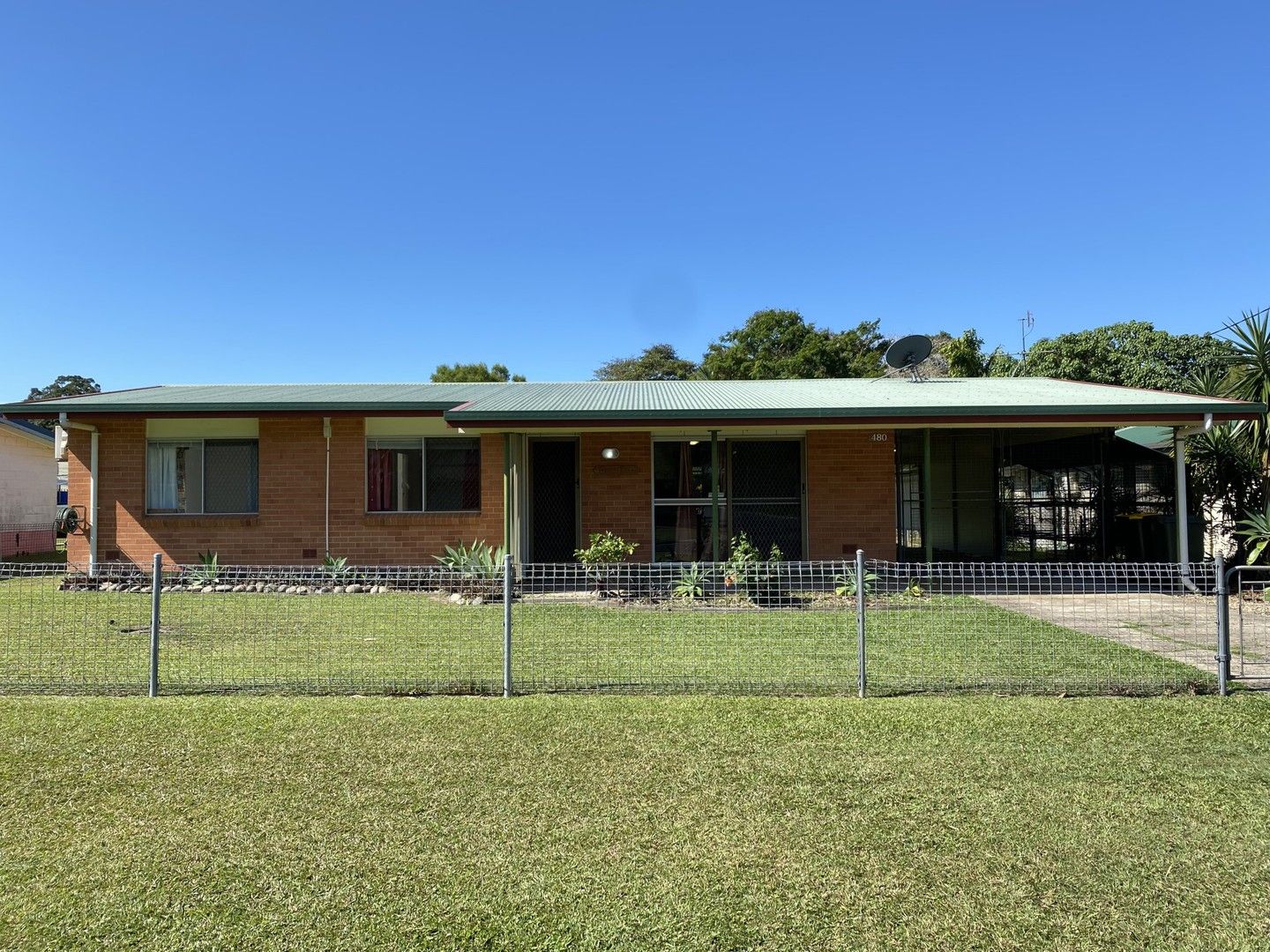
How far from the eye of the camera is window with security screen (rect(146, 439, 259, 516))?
13617 millimetres

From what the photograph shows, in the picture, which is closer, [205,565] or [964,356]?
[205,565]

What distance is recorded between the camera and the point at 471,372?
4825 centimetres

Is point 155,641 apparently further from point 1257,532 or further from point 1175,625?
point 1257,532

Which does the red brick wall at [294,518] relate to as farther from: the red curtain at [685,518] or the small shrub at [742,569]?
the small shrub at [742,569]

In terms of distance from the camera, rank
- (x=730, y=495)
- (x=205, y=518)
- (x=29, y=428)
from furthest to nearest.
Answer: (x=29, y=428) → (x=205, y=518) → (x=730, y=495)

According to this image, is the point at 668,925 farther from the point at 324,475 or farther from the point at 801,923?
the point at 324,475

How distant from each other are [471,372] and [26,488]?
1075 inches

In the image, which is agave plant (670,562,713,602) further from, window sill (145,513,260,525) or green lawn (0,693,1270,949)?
window sill (145,513,260,525)

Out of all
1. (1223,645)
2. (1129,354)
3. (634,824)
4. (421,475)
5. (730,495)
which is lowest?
(634,824)

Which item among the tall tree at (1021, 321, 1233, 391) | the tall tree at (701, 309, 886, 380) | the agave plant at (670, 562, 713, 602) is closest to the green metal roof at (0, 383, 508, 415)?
the agave plant at (670, 562, 713, 602)

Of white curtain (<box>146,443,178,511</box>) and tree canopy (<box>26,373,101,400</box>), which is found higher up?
tree canopy (<box>26,373,101,400</box>)

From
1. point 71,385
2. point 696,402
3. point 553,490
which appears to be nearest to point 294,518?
point 553,490

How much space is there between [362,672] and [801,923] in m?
4.61

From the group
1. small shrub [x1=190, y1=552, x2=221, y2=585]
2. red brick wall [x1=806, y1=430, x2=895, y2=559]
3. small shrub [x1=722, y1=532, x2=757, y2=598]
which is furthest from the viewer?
red brick wall [x1=806, y1=430, x2=895, y2=559]
